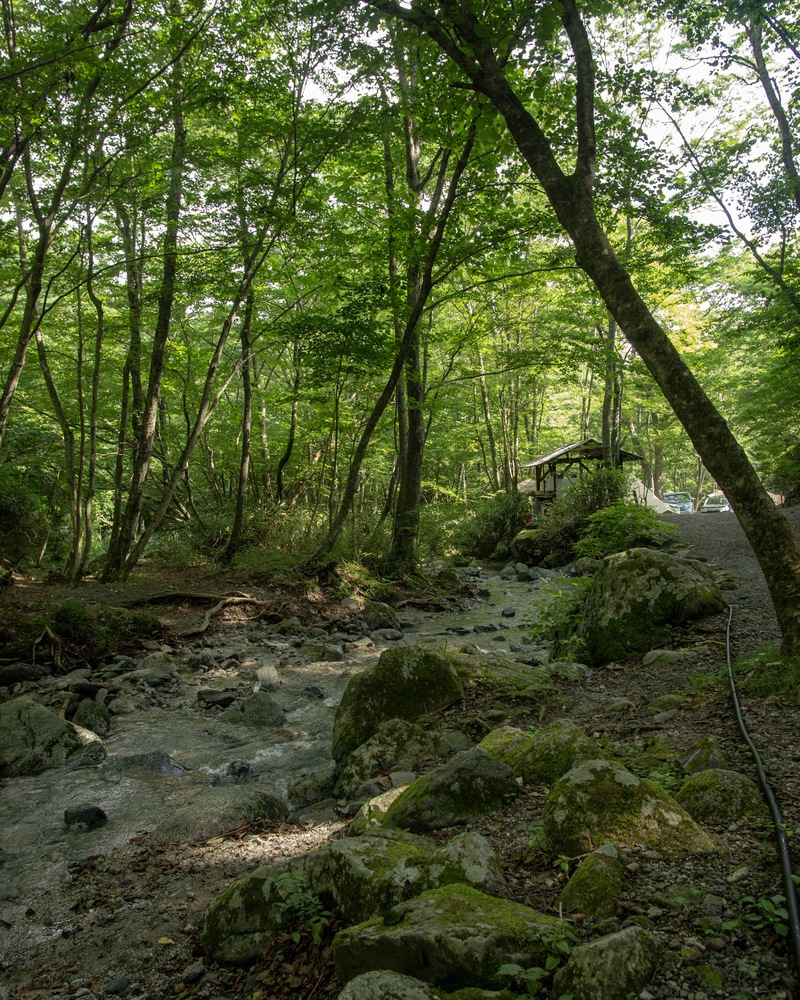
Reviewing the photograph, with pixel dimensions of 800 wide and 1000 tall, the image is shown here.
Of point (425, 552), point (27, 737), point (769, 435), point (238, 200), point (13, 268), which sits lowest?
point (27, 737)

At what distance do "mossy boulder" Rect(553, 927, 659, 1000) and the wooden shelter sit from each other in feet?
60.6

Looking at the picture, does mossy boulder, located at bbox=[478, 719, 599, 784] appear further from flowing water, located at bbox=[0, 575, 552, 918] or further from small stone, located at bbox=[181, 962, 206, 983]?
flowing water, located at bbox=[0, 575, 552, 918]

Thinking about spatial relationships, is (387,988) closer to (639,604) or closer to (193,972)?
(193,972)

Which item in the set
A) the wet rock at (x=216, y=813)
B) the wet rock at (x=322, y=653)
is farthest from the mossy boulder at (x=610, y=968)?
the wet rock at (x=322, y=653)

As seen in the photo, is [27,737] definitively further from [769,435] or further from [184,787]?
[769,435]

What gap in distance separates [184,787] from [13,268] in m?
8.96

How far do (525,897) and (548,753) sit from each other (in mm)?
1098

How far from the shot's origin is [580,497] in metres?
15.5

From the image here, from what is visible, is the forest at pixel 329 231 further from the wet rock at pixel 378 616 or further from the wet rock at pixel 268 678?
the wet rock at pixel 268 678

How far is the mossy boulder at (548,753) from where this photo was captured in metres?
2.96

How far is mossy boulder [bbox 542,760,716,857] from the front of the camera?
6.96 ft

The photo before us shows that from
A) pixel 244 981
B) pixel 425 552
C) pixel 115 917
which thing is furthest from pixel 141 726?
pixel 425 552

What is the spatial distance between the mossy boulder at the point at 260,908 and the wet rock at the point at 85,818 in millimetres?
1658

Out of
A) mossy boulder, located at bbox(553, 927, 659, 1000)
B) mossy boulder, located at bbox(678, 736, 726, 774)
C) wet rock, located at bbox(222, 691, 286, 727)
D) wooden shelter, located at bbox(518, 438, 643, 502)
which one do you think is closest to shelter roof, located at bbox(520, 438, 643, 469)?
wooden shelter, located at bbox(518, 438, 643, 502)
